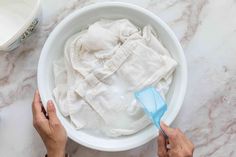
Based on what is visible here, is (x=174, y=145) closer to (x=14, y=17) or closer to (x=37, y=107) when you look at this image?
(x=37, y=107)

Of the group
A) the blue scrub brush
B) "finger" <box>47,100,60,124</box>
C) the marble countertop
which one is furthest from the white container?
the blue scrub brush

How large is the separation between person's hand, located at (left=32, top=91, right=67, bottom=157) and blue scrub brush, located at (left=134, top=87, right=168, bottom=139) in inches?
7.3

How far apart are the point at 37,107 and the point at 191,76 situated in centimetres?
37

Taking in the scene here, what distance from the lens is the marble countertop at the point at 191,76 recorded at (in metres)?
0.91

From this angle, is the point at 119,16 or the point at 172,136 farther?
the point at 119,16

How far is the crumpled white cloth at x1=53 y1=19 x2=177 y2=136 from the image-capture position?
838 millimetres

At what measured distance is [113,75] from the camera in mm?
850

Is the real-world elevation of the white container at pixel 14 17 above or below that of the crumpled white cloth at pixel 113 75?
above

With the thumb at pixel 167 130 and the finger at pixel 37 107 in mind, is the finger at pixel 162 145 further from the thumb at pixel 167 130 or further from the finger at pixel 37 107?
the finger at pixel 37 107

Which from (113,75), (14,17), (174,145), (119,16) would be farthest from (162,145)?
(14,17)

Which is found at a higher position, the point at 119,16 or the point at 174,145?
the point at 119,16

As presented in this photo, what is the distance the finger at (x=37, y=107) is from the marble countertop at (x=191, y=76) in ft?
0.22

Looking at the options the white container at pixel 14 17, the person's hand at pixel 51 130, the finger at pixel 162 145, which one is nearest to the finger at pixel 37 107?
the person's hand at pixel 51 130

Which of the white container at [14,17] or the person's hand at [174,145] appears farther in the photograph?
the white container at [14,17]
